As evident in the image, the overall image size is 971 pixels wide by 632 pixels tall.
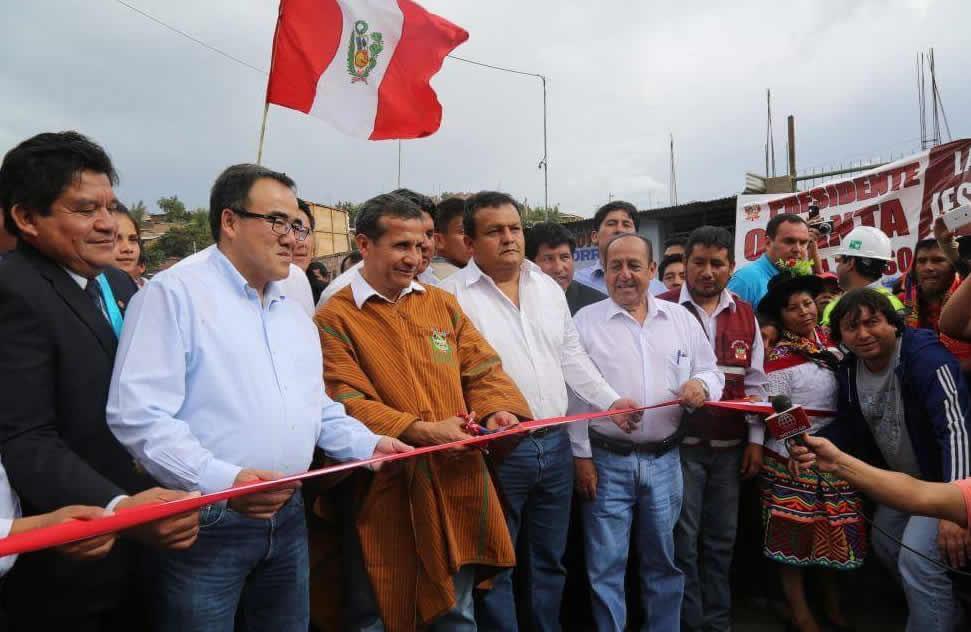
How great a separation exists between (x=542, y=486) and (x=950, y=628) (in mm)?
1973

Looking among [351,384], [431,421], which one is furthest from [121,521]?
Result: [431,421]

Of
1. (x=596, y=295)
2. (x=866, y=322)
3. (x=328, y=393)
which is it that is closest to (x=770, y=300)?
(x=866, y=322)

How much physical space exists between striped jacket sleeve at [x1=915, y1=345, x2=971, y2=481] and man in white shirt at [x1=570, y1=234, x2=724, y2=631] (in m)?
0.93

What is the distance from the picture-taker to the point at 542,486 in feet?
9.04

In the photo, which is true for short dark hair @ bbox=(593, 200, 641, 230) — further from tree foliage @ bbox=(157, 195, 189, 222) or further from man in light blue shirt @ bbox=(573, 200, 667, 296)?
tree foliage @ bbox=(157, 195, 189, 222)

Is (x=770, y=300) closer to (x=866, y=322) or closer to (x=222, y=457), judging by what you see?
(x=866, y=322)

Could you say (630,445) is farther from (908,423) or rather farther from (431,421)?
(908,423)

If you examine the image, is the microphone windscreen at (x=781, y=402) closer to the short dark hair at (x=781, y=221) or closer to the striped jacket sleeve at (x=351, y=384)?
the striped jacket sleeve at (x=351, y=384)

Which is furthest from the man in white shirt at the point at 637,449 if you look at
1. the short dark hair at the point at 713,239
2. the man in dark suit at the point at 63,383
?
the man in dark suit at the point at 63,383

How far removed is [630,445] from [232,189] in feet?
6.94

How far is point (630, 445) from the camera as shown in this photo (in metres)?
2.97

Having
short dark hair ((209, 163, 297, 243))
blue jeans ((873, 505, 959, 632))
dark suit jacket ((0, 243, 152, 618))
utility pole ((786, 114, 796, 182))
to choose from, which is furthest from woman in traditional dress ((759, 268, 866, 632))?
utility pole ((786, 114, 796, 182))

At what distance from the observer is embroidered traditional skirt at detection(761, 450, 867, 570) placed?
3.34 meters

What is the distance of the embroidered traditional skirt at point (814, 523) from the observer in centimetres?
334
